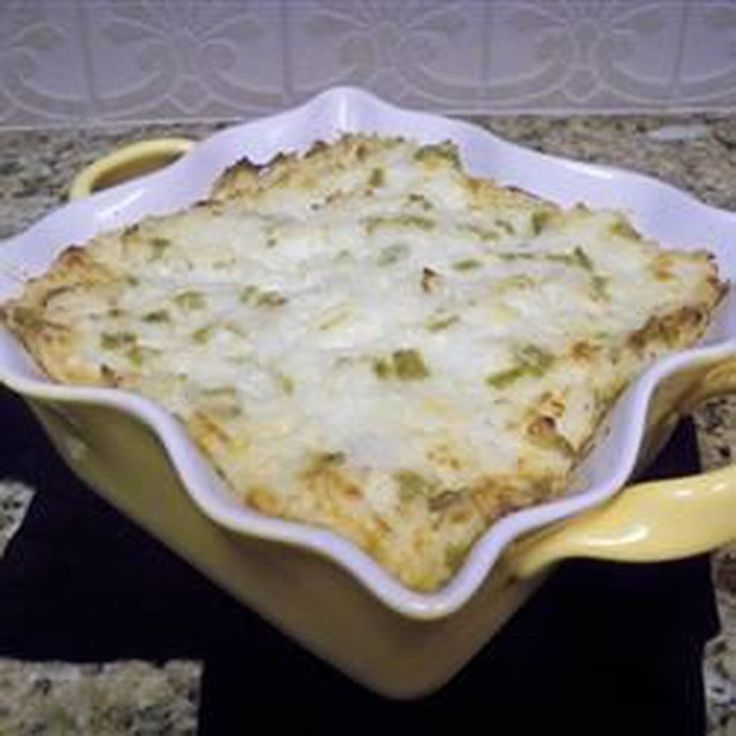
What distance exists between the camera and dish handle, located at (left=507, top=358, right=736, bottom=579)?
2.40 feet

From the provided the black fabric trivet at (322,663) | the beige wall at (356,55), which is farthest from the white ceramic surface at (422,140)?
the beige wall at (356,55)

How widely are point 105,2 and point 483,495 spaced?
954 millimetres

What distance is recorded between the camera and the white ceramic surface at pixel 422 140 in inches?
27.0

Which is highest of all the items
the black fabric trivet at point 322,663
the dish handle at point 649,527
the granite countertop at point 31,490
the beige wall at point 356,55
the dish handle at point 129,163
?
the dish handle at point 649,527

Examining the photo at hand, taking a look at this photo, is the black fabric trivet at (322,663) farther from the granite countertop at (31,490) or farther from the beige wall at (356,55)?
the beige wall at (356,55)

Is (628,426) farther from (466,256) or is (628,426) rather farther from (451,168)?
(451,168)

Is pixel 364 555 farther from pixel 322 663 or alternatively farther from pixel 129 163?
pixel 129 163

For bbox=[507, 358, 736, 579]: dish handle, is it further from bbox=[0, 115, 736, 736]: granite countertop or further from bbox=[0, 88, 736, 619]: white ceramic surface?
bbox=[0, 115, 736, 736]: granite countertop

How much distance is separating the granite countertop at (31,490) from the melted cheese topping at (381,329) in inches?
7.8

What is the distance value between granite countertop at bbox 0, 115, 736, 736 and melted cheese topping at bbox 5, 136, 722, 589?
0.20m

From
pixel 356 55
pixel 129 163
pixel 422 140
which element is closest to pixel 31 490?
pixel 129 163

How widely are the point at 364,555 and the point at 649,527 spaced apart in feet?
0.56

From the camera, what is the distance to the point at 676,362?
82 cm

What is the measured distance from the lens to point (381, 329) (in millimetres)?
916
